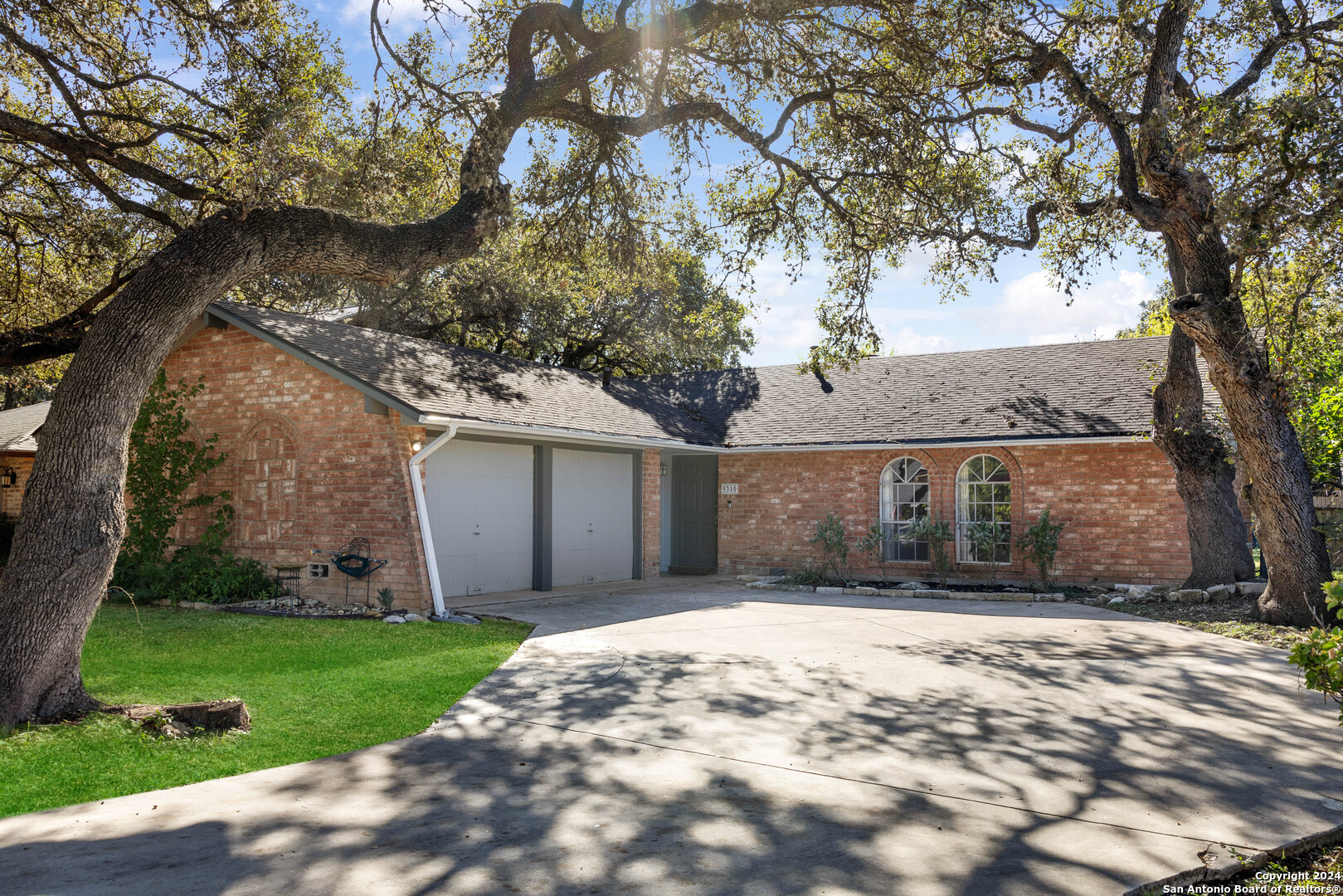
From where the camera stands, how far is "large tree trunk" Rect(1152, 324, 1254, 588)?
13.1 meters

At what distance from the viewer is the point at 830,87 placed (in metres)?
10.7

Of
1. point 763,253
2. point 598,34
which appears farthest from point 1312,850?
point 763,253

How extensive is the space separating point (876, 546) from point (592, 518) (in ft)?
17.6

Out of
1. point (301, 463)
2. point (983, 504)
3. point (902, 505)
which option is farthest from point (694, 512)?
point (301, 463)

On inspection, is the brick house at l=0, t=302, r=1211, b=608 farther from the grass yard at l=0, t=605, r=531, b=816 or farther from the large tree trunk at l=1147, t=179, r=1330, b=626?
the large tree trunk at l=1147, t=179, r=1330, b=626

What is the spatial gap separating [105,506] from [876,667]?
6547mm

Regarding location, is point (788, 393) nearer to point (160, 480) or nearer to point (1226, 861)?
point (160, 480)

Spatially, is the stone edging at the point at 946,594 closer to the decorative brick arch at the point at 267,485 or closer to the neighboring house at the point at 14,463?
the decorative brick arch at the point at 267,485

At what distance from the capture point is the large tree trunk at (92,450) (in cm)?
581

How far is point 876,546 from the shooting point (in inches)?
653

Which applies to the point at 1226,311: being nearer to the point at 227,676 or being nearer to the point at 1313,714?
the point at 1313,714

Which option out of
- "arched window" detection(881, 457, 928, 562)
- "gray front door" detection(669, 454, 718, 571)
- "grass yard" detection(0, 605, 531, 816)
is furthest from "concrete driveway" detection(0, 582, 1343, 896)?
"gray front door" detection(669, 454, 718, 571)

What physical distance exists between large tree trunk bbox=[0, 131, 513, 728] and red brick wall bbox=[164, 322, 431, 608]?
5426mm

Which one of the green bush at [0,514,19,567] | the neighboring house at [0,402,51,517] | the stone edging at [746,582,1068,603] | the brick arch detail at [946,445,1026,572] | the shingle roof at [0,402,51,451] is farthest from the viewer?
the neighboring house at [0,402,51,517]
